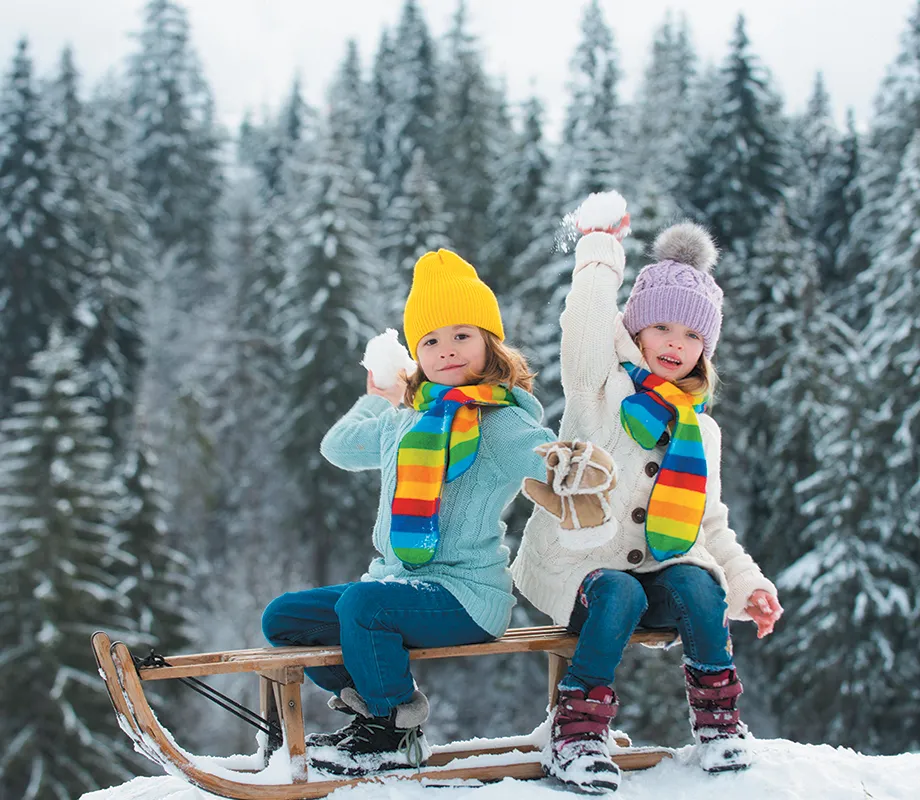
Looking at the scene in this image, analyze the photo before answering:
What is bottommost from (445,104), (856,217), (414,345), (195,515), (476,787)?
(195,515)

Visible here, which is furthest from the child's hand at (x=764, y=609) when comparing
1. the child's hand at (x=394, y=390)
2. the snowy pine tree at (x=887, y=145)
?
the snowy pine tree at (x=887, y=145)

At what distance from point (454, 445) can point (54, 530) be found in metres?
17.2

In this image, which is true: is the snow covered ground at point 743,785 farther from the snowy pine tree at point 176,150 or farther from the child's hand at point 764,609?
the snowy pine tree at point 176,150

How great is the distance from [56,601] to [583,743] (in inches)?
665

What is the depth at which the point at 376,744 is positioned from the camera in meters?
3.76

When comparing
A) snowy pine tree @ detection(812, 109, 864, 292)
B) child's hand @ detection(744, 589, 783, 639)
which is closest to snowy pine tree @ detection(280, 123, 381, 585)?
snowy pine tree @ detection(812, 109, 864, 292)

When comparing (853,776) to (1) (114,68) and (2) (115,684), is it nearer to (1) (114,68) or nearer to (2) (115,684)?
(2) (115,684)

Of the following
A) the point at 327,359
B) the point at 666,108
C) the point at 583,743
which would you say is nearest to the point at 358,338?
the point at 327,359

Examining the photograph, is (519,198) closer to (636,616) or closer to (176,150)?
(176,150)

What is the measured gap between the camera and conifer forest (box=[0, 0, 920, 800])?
18672mm

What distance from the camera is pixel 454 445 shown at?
377cm

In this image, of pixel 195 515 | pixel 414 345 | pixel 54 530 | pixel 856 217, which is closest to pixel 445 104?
pixel 856 217

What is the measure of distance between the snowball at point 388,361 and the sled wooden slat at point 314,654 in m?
1.23

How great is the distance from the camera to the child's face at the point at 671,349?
13.3ft
